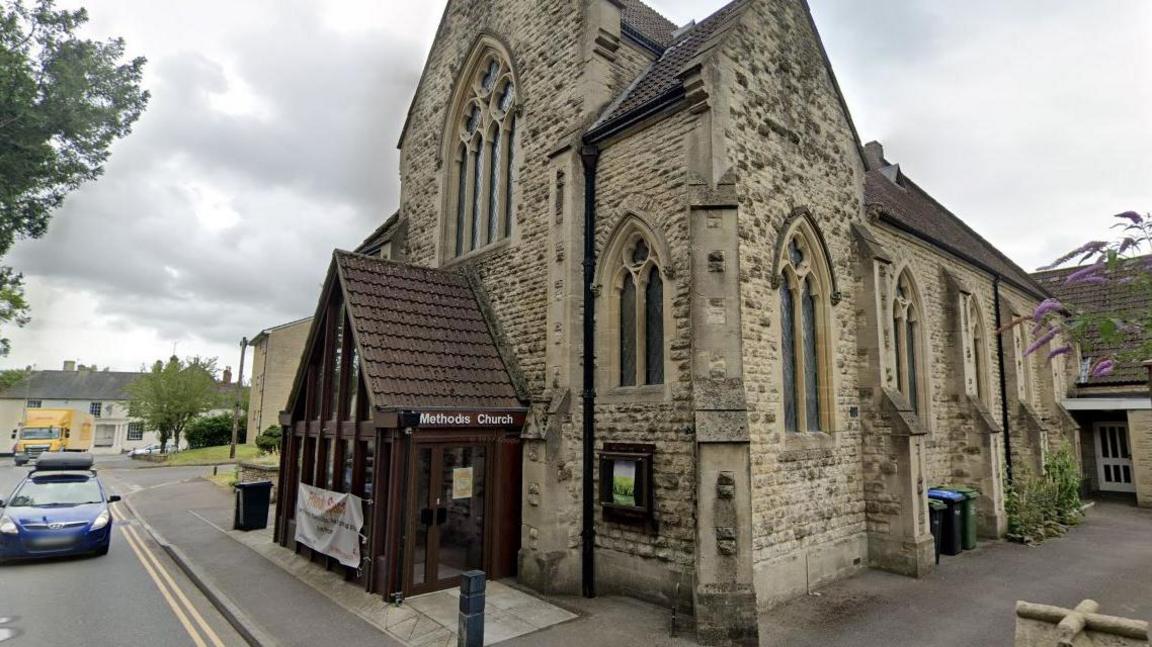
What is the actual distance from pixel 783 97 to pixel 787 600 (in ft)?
26.2

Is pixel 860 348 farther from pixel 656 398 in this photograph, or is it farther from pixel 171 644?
pixel 171 644

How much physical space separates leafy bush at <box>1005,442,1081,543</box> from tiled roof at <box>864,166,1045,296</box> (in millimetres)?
5576

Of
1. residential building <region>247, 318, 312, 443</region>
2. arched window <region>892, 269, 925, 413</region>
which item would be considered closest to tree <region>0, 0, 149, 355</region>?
arched window <region>892, 269, 925, 413</region>

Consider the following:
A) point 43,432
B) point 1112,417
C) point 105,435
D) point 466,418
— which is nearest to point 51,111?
point 466,418

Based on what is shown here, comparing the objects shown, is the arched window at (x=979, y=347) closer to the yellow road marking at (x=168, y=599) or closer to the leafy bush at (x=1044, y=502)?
the leafy bush at (x=1044, y=502)

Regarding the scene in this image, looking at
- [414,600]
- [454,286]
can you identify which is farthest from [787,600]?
[454,286]

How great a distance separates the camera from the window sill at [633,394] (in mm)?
8633

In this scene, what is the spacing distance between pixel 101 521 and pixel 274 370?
34.1 metres

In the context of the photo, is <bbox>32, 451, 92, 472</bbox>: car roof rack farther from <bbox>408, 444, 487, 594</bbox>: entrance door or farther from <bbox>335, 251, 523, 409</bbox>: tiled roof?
<bbox>408, 444, 487, 594</bbox>: entrance door

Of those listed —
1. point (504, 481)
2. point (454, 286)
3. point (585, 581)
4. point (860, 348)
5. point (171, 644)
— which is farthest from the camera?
point (454, 286)

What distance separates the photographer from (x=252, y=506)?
13.4 m


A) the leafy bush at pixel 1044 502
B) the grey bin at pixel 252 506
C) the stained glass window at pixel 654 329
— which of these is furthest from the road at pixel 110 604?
the leafy bush at pixel 1044 502

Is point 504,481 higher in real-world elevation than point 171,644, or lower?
higher

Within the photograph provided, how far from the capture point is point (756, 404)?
8477mm
